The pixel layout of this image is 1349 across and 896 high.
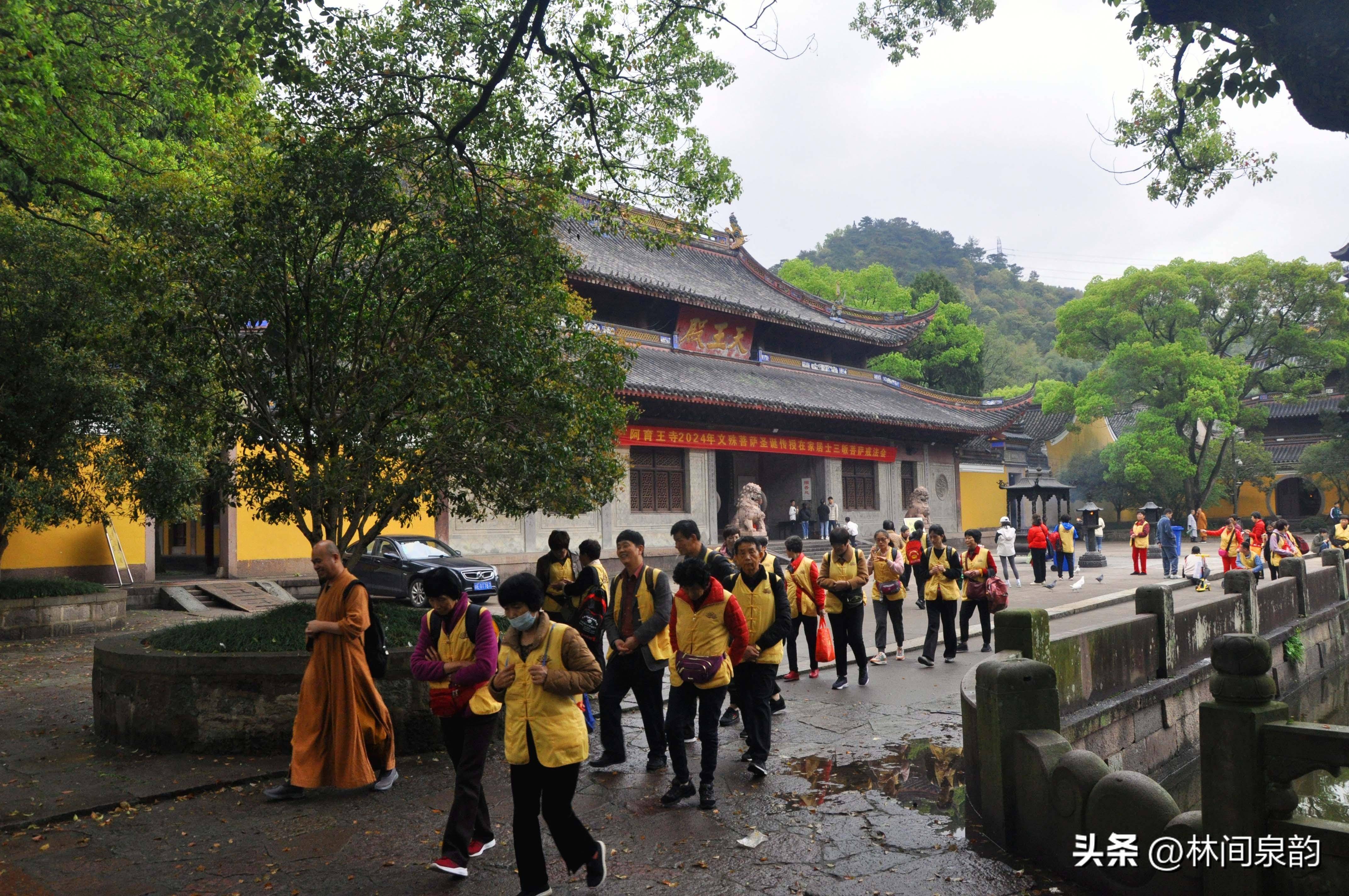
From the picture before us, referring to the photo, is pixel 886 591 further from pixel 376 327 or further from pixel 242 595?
pixel 242 595

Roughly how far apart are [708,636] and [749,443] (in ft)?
62.9

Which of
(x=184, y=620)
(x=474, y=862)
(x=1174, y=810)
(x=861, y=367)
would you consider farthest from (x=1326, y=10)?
(x=861, y=367)

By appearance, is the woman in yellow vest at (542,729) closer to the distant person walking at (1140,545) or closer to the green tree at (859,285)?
the distant person walking at (1140,545)

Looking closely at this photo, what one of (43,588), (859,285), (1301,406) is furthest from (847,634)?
(1301,406)

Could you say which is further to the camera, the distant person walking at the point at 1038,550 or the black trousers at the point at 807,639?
the distant person walking at the point at 1038,550

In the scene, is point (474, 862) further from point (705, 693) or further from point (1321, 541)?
point (1321, 541)

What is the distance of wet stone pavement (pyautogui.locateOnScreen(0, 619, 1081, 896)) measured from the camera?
430 centimetres

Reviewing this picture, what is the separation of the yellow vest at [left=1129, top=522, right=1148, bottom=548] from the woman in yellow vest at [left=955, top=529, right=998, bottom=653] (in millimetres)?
11339

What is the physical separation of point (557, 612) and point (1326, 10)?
5.60 metres

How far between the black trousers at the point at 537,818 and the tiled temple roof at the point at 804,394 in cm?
1594

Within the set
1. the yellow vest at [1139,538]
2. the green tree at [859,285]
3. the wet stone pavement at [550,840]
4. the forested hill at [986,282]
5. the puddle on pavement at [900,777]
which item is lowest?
the puddle on pavement at [900,777]

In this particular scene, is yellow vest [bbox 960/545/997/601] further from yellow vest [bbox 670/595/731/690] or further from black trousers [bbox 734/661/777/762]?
yellow vest [bbox 670/595/731/690]

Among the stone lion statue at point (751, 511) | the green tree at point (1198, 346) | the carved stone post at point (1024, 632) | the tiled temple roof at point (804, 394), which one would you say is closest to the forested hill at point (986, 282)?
Answer: the green tree at point (1198, 346)

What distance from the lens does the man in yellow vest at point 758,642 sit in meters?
5.85
